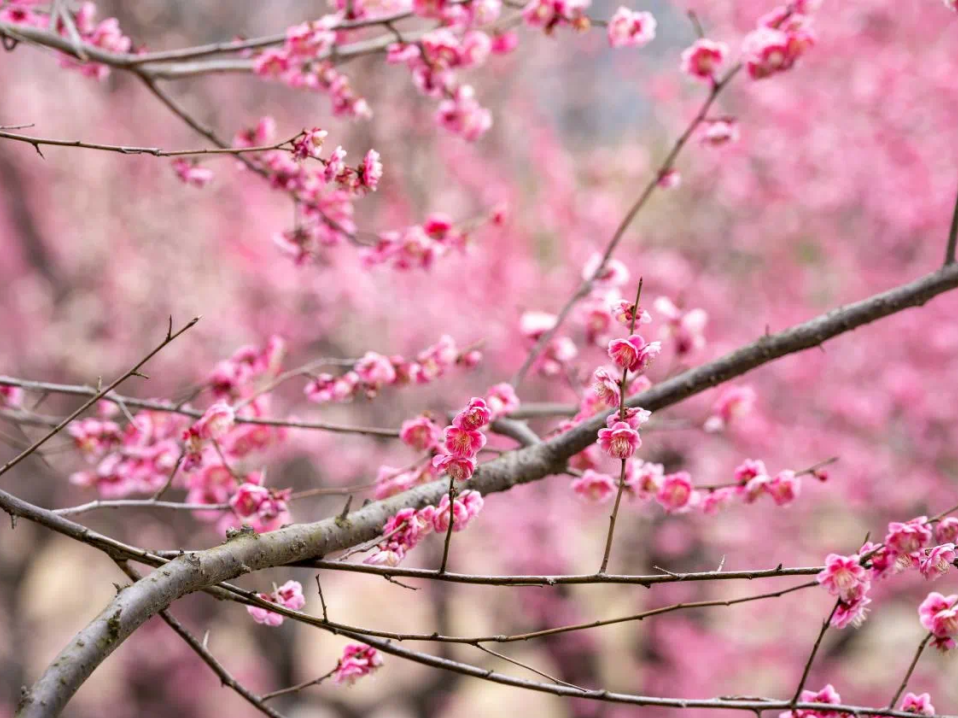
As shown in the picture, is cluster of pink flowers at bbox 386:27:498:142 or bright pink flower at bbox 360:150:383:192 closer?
bright pink flower at bbox 360:150:383:192

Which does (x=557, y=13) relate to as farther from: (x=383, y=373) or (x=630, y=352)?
(x=630, y=352)

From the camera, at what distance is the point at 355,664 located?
202cm

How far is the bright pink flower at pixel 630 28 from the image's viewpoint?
303 centimetres

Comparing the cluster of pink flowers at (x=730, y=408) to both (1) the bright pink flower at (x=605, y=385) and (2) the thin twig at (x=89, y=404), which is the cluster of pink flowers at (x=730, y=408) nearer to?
(1) the bright pink flower at (x=605, y=385)

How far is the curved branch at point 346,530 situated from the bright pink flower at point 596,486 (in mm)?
150

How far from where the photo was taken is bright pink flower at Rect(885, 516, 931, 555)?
1517mm

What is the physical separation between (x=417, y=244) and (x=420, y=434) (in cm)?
94

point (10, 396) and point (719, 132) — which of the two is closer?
point (10, 396)

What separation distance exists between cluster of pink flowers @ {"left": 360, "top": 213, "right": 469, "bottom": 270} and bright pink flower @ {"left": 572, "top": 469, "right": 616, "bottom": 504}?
3.82ft

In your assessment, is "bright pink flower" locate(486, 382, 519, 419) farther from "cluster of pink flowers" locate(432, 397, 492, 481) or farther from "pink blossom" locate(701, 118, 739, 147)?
"pink blossom" locate(701, 118, 739, 147)

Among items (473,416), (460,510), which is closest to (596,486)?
(460,510)

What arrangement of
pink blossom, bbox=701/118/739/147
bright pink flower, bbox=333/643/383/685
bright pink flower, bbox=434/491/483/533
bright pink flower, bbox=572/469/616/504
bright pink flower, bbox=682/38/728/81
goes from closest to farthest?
1. bright pink flower, bbox=434/491/483/533
2. bright pink flower, bbox=333/643/383/685
3. bright pink flower, bbox=572/469/616/504
4. bright pink flower, bbox=682/38/728/81
5. pink blossom, bbox=701/118/739/147

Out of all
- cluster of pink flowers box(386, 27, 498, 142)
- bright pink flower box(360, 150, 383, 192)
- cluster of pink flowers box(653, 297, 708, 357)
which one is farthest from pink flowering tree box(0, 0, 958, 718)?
bright pink flower box(360, 150, 383, 192)

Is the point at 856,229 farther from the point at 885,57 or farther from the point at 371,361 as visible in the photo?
the point at 371,361
